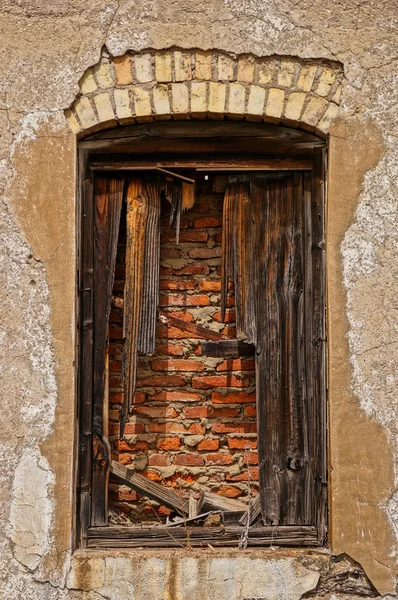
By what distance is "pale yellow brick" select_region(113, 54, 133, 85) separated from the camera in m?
3.85

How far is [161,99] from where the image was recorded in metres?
3.86

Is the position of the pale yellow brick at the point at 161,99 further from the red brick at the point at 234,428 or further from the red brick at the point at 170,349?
the red brick at the point at 234,428

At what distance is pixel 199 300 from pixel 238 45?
1.28 m

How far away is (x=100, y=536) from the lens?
3.87 metres

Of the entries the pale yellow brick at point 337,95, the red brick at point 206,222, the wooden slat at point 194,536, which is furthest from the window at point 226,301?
the pale yellow brick at point 337,95

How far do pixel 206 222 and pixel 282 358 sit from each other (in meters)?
0.82

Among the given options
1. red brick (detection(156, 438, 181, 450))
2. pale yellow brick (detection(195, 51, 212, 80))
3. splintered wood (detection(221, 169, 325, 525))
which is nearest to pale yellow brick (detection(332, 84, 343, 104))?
splintered wood (detection(221, 169, 325, 525))

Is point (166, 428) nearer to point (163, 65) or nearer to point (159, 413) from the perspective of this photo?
point (159, 413)

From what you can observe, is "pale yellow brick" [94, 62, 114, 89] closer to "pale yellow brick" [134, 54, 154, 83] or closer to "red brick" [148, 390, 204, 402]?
"pale yellow brick" [134, 54, 154, 83]

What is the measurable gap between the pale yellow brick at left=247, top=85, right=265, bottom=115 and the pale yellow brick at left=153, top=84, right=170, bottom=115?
15.6 inches

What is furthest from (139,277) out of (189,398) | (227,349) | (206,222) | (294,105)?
(294,105)

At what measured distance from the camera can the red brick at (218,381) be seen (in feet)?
A: 13.5

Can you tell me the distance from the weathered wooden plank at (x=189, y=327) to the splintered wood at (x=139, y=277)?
0.13 meters

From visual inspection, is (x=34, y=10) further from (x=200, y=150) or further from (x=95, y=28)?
(x=200, y=150)
